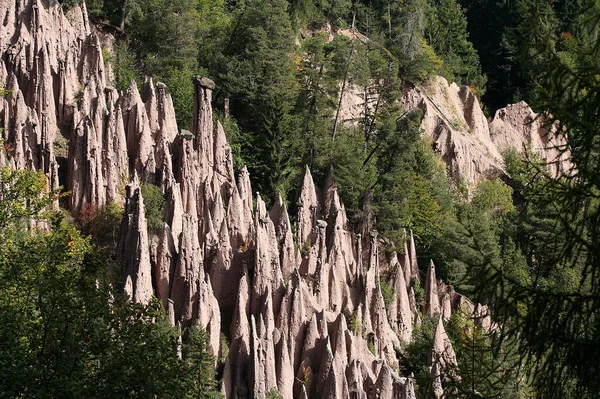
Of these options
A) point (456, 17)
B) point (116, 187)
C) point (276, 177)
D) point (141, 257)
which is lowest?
point (141, 257)

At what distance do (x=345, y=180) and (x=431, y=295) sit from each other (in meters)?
6.21

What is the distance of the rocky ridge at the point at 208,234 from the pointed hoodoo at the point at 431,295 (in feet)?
3.85

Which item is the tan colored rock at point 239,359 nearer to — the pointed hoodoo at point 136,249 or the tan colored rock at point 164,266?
the tan colored rock at point 164,266

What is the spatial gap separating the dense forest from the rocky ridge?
1.32 metres

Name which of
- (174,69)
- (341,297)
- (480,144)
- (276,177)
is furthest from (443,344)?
(480,144)

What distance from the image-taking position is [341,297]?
39.9 meters

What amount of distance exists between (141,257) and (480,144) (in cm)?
3513

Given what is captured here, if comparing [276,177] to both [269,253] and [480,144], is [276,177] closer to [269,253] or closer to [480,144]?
[269,253]

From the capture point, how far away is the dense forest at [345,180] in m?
11.6

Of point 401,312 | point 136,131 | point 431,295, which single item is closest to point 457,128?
point 431,295

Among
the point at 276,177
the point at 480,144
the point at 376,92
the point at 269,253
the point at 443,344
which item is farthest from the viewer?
the point at 480,144

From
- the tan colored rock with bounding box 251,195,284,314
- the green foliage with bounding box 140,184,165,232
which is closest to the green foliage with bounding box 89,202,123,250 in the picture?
the green foliage with bounding box 140,184,165,232

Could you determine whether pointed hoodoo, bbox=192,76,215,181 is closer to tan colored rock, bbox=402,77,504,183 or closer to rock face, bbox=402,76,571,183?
rock face, bbox=402,76,571,183

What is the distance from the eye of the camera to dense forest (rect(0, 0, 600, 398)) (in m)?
11.6
